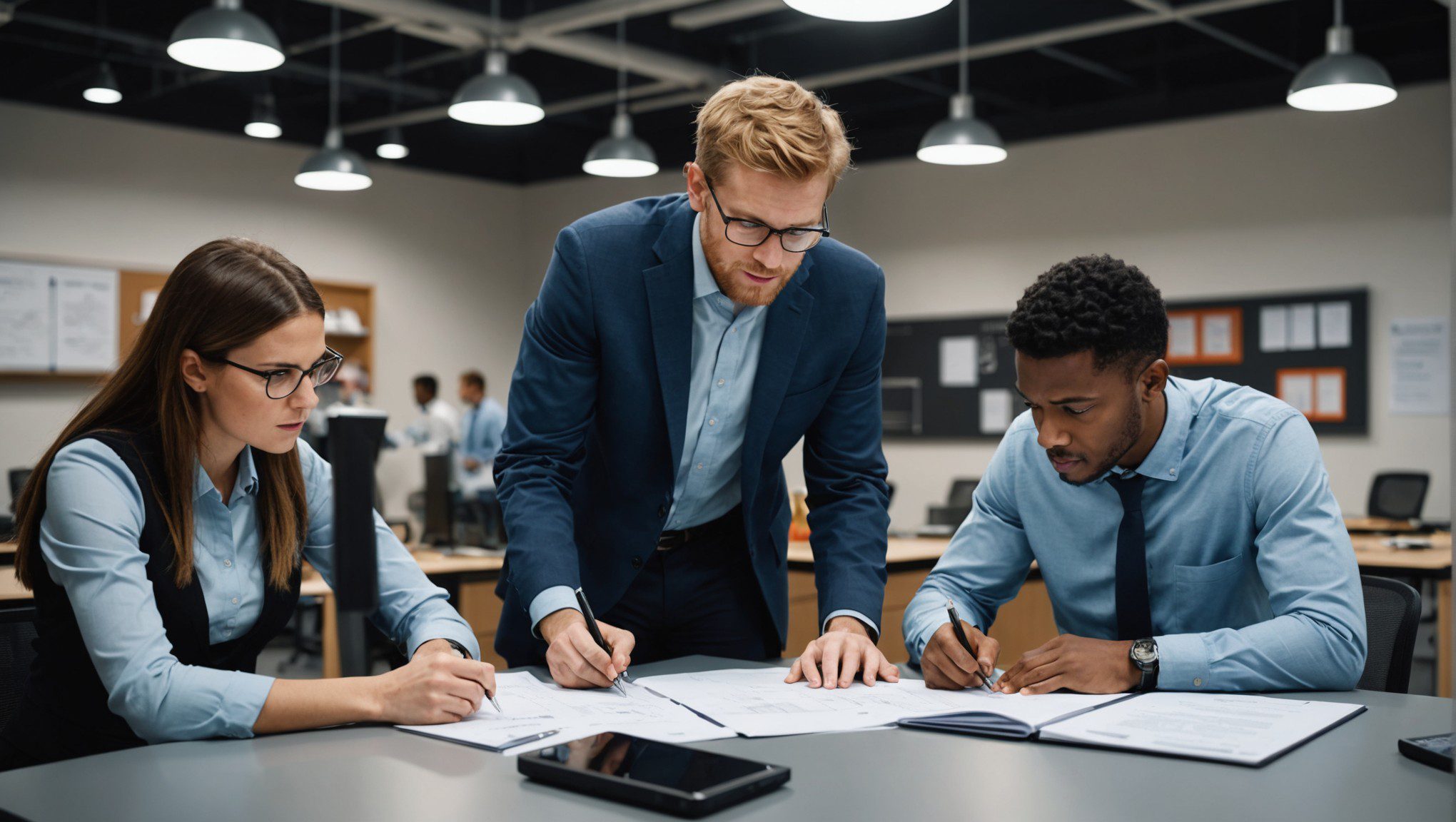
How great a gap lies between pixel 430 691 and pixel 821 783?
0.48m

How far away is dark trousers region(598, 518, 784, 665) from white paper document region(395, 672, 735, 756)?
→ 0.96 feet

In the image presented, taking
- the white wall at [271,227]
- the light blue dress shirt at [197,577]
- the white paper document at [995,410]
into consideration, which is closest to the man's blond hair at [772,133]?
the light blue dress shirt at [197,577]

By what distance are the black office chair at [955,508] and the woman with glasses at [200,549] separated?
143 inches

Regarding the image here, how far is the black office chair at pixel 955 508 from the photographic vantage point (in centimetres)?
541

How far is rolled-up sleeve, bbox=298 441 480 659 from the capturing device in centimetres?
162

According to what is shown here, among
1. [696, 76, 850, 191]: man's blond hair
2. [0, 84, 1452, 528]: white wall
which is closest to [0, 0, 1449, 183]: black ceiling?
[0, 84, 1452, 528]: white wall

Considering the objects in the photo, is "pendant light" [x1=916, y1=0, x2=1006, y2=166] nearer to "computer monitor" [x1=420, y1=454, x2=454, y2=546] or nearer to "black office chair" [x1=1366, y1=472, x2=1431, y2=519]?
"computer monitor" [x1=420, y1=454, x2=454, y2=546]

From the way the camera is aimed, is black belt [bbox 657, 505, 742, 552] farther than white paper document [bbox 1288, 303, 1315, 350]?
No

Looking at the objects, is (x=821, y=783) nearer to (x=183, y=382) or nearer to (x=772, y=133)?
(x=772, y=133)

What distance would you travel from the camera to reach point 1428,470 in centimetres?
635

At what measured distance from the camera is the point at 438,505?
4.84 meters

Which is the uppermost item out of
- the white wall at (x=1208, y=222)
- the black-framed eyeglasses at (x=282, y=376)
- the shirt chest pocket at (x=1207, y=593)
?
the white wall at (x=1208, y=222)

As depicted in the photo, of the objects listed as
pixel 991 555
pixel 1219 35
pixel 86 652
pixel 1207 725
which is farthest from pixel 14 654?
A: pixel 1219 35

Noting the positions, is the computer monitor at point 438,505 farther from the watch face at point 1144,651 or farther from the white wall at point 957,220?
the watch face at point 1144,651
